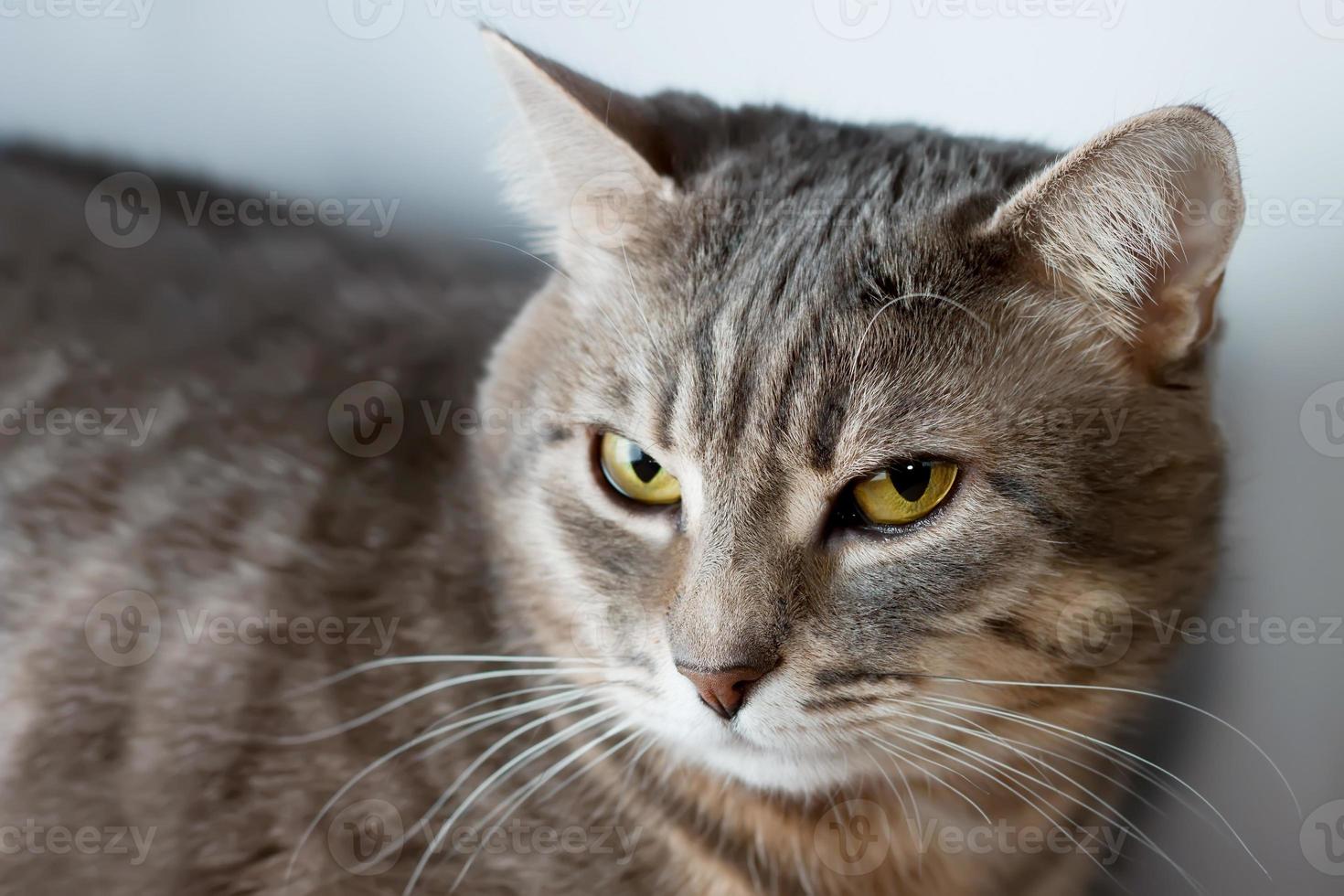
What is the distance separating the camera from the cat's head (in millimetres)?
1083

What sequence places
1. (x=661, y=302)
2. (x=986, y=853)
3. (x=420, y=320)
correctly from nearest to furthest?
1. (x=661, y=302)
2. (x=986, y=853)
3. (x=420, y=320)

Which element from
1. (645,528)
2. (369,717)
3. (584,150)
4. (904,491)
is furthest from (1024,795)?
(584,150)

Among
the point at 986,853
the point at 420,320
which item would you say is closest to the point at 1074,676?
the point at 986,853

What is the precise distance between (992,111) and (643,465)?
864mm

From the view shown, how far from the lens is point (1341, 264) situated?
55.9 inches

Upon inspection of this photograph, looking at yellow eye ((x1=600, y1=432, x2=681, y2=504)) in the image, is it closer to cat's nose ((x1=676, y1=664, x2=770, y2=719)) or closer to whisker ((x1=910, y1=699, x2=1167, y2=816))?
cat's nose ((x1=676, y1=664, x2=770, y2=719))

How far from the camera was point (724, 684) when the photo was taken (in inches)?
42.1

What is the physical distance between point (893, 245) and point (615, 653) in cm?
52

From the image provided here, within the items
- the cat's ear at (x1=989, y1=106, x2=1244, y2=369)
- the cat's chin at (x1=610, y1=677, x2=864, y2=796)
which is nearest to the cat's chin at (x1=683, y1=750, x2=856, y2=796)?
the cat's chin at (x1=610, y1=677, x2=864, y2=796)

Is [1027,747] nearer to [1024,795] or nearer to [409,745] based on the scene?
[1024,795]

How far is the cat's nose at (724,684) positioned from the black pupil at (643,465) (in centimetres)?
24

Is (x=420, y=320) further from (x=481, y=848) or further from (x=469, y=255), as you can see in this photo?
(x=481, y=848)

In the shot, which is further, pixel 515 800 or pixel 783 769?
pixel 515 800

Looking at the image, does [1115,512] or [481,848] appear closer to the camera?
[1115,512]
